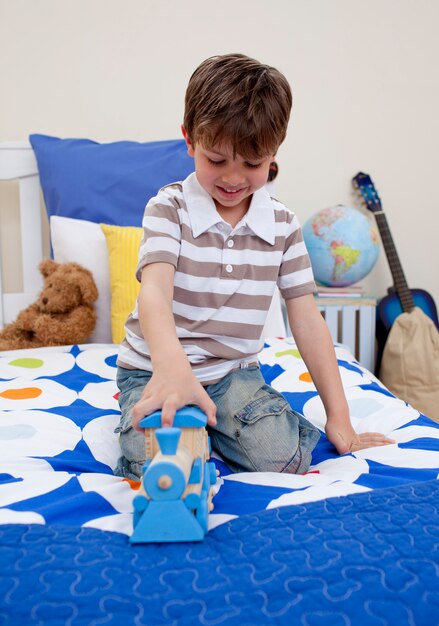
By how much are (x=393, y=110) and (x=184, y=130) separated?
5.30ft

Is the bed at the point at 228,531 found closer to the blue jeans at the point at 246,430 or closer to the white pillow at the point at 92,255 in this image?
the blue jeans at the point at 246,430

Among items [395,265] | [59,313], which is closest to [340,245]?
[395,265]

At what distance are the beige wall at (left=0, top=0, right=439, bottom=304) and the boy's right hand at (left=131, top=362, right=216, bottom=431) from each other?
1515 mm

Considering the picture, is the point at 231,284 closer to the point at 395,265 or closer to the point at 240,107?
the point at 240,107

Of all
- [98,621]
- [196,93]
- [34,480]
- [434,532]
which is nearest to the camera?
[98,621]

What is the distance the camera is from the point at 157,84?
85.4 inches

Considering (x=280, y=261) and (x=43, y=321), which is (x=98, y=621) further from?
(x=43, y=321)

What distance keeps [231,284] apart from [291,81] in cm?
146

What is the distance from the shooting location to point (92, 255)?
1720 millimetres

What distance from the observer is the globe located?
207cm

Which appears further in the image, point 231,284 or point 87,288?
point 87,288

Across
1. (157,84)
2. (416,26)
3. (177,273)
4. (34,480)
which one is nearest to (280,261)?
(177,273)

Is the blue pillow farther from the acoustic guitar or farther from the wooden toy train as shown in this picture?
the wooden toy train

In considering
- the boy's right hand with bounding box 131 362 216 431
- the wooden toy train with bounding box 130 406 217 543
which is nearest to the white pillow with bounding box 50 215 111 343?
the boy's right hand with bounding box 131 362 216 431
